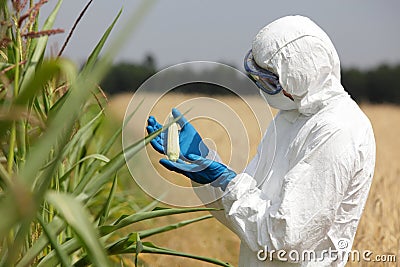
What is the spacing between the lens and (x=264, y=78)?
2.32 metres

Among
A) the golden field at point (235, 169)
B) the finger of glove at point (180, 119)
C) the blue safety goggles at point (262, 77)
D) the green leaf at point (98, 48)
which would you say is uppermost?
the green leaf at point (98, 48)

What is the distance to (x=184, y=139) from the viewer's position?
246cm

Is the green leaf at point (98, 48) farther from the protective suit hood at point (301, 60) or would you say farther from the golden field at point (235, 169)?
the protective suit hood at point (301, 60)

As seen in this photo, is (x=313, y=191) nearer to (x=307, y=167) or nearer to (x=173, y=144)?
(x=307, y=167)

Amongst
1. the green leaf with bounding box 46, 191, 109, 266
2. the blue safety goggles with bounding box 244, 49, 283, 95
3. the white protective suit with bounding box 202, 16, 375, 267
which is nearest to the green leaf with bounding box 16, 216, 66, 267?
the white protective suit with bounding box 202, 16, 375, 267

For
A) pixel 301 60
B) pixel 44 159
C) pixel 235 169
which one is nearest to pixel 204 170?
pixel 235 169

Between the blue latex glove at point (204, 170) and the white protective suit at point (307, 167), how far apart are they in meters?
0.05

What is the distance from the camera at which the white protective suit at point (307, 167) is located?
2158 mm

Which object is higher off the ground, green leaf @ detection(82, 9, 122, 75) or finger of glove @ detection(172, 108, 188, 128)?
green leaf @ detection(82, 9, 122, 75)

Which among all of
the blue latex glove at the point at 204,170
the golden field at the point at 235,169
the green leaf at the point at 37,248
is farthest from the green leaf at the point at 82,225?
the golden field at the point at 235,169

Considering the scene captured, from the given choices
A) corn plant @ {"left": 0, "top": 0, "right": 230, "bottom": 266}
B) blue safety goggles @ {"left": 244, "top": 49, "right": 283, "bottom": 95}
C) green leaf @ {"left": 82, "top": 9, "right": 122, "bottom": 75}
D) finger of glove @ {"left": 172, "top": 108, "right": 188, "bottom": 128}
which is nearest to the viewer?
corn plant @ {"left": 0, "top": 0, "right": 230, "bottom": 266}

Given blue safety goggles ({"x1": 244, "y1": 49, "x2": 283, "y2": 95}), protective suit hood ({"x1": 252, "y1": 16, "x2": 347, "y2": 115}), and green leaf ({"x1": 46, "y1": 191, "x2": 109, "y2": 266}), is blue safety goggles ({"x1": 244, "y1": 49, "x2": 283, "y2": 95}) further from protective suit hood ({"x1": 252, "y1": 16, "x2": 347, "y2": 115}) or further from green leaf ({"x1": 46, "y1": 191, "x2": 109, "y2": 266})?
green leaf ({"x1": 46, "y1": 191, "x2": 109, "y2": 266})

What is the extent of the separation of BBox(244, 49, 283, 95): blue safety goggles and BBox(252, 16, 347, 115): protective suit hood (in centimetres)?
2

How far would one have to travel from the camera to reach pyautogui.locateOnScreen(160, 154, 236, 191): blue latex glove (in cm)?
233
